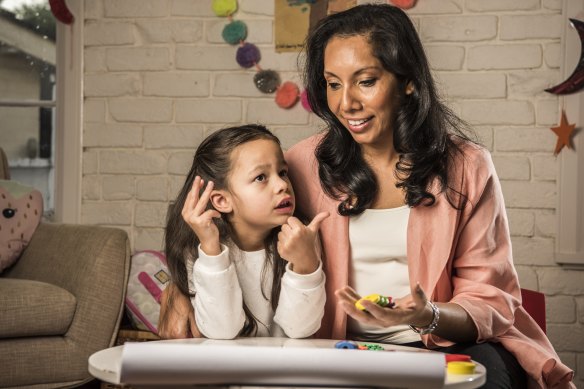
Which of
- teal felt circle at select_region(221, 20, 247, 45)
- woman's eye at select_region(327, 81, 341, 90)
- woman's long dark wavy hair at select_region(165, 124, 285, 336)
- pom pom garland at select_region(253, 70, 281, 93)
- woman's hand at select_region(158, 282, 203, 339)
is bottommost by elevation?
woman's hand at select_region(158, 282, 203, 339)

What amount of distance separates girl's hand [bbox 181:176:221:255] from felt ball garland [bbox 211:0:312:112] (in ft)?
4.93

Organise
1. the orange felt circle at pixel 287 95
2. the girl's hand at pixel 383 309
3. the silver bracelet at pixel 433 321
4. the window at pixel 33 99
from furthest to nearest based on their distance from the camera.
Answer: the window at pixel 33 99
the orange felt circle at pixel 287 95
the silver bracelet at pixel 433 321
the girl's hand at pixel 383 309

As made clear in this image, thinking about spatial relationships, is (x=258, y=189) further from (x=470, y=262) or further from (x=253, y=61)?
(x=253, y=61)

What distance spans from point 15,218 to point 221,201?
47.9 inches

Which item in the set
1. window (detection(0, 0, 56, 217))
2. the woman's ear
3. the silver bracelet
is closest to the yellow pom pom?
window (detection(0, 0, 56, 217))

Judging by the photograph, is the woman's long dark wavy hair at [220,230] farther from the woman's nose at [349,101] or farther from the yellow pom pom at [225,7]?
the yellow pom pom at [225,7]

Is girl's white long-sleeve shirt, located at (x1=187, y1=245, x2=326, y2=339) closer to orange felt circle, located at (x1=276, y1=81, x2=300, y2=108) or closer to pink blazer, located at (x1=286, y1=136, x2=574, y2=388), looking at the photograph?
pink blazer, located at (x1=286, y1=136, x2=574, y2=388)

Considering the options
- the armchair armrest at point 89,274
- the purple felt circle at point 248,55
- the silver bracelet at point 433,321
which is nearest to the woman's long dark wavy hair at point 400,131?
the silver bracelet at point 433,321

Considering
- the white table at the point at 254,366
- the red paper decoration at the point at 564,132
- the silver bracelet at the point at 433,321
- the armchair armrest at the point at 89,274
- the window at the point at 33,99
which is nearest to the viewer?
the white table at the point at 254,366

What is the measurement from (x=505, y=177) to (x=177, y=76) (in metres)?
1.23

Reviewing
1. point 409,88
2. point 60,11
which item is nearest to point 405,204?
point 409,88

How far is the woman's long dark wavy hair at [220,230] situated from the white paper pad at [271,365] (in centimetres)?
58

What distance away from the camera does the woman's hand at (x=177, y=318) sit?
1.57 m

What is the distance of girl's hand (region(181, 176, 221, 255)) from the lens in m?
1.44
